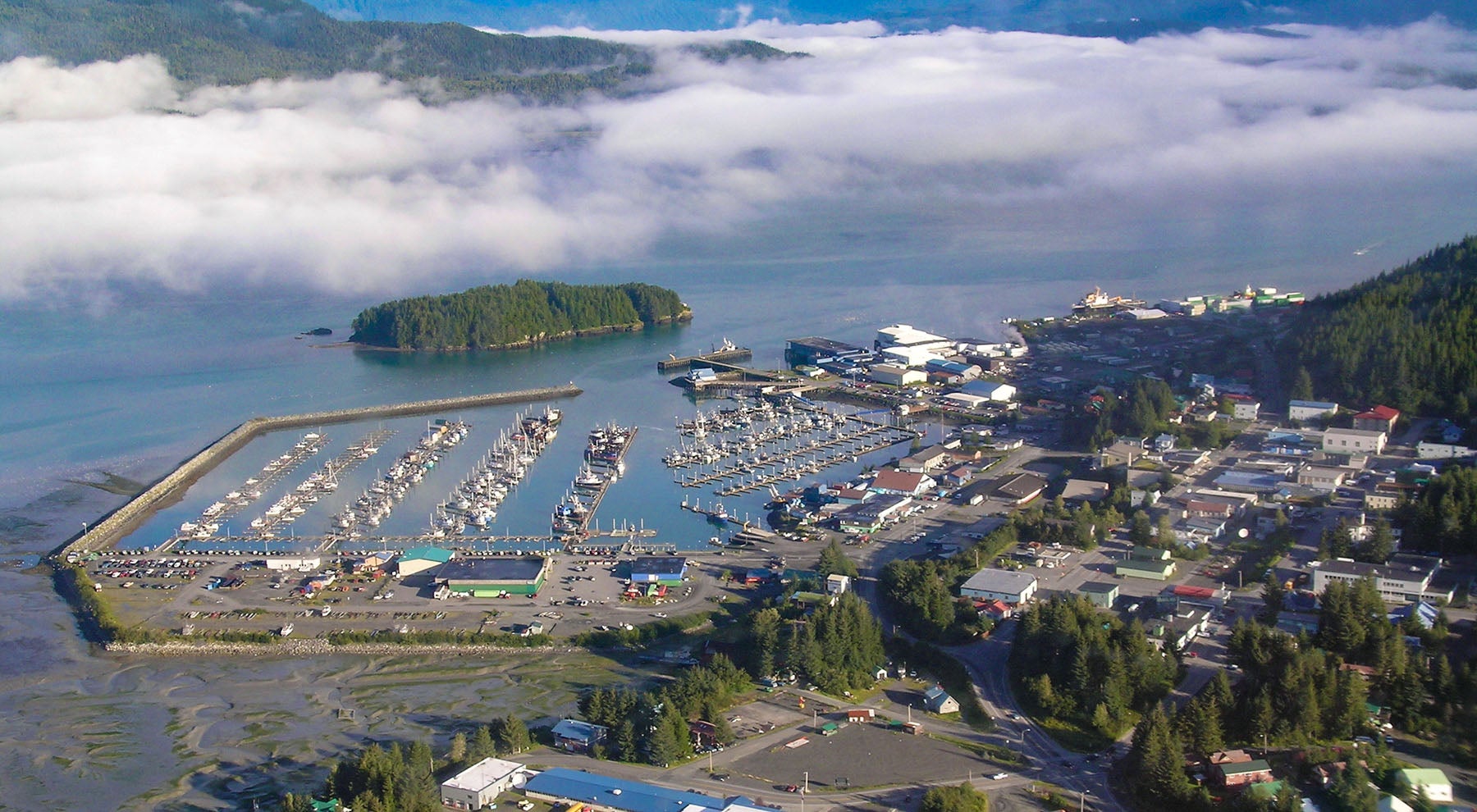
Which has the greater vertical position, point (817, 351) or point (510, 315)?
point (510, 315)

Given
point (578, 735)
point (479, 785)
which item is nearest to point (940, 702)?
point (578, 735)

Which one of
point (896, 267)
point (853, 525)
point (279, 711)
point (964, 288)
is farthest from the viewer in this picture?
point (896, 267)

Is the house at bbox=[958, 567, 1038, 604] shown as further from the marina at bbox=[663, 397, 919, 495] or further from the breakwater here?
the breakwater

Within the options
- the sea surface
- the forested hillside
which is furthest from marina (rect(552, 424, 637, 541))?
the forested hillside

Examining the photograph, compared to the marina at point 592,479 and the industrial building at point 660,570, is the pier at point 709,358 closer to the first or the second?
the marina at point 592,479

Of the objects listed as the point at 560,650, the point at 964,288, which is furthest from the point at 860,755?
the point at 964,288

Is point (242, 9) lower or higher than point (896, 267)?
higher

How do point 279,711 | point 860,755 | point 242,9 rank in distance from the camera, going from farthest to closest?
point 242,9 < point 279,711 < point 860,755

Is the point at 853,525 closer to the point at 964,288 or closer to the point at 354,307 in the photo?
the point at 964,288

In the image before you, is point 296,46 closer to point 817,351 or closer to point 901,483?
point 817,351
